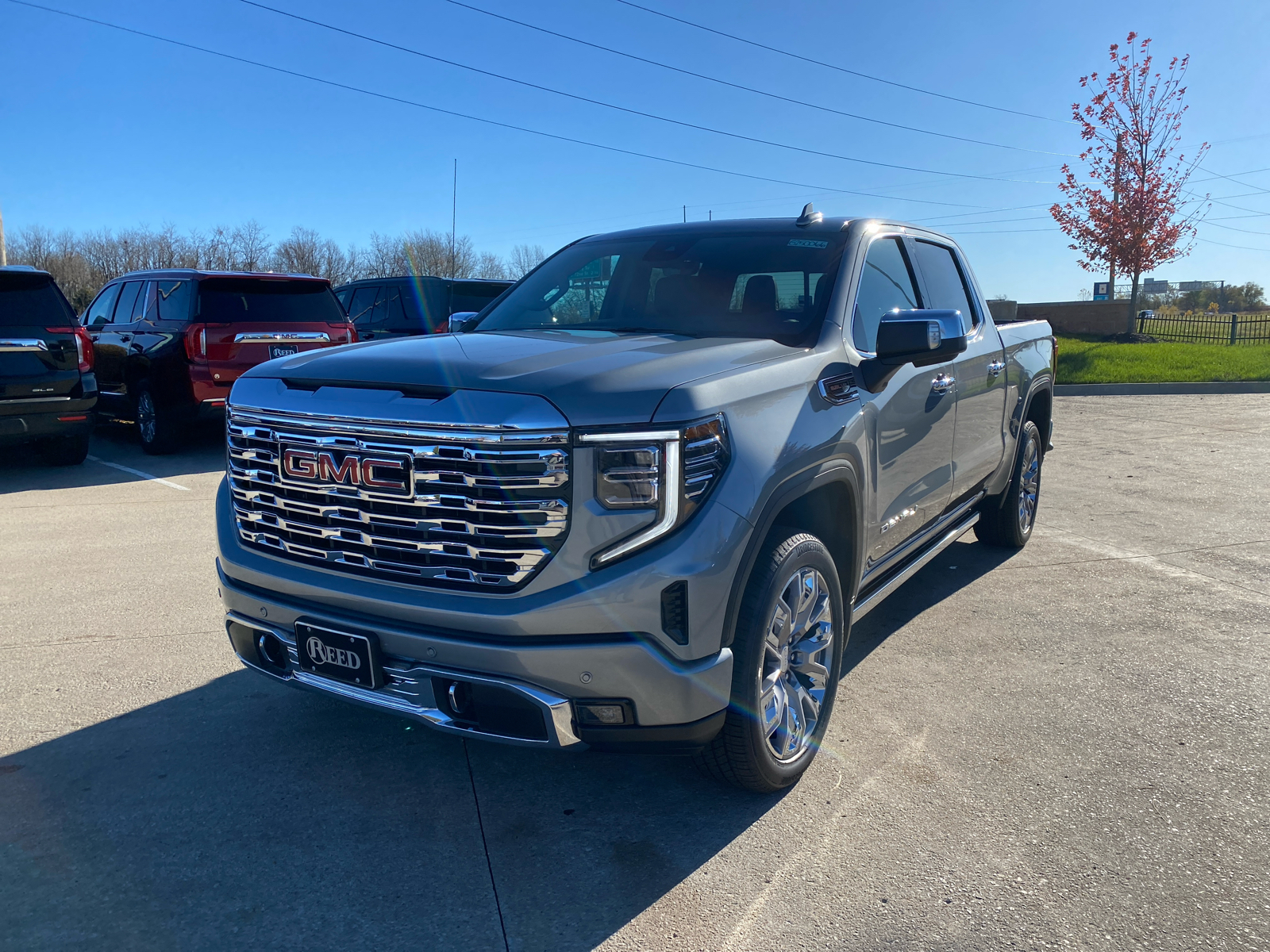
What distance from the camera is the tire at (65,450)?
960 centimetres

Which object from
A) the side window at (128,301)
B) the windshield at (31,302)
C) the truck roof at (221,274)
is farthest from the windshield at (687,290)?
the side window at (128,301)

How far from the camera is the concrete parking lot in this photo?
101 inches

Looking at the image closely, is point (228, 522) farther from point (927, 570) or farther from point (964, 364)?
point (927, 570)

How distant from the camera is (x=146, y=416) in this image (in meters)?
10.5

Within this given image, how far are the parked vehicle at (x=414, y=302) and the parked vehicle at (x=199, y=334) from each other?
227 centimetres

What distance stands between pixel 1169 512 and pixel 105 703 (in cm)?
730

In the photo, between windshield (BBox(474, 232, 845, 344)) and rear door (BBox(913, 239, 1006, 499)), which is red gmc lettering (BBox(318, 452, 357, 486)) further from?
rear door (BBox(913, 239, 1006, 499))

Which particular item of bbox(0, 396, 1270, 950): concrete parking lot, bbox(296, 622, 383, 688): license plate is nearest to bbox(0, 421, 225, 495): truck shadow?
bbox(0, 396, 1270, 950): concrete parking lot

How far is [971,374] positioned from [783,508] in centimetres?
231

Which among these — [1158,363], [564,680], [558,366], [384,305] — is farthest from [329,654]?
[1158,363]

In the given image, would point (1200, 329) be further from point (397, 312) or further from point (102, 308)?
point (102, 308)

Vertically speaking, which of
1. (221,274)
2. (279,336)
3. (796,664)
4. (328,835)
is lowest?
(328,835)

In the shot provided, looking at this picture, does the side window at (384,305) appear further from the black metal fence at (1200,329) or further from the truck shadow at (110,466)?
the black metal fence at (1200,329)

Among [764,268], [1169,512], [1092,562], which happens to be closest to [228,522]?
[764,268]
